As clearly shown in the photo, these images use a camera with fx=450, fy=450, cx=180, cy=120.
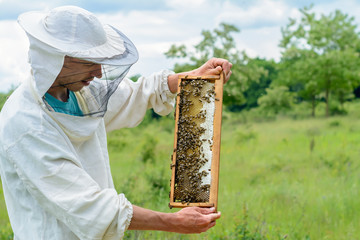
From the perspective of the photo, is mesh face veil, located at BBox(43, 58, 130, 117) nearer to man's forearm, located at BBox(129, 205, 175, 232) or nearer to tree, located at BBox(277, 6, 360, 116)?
man's forearm, located at BBox(129, 205, 175, 232)

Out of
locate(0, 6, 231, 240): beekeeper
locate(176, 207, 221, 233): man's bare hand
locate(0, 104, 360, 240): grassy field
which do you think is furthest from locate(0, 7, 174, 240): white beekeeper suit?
locate(0, 104, 360, 240): grassy field

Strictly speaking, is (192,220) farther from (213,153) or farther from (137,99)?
(137,99)

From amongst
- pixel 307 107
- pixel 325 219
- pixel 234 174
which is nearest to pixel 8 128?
pixel 325 219

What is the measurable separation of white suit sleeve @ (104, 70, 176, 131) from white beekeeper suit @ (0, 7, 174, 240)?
64 cm

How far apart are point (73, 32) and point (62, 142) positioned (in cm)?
53

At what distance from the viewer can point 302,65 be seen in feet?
92.2

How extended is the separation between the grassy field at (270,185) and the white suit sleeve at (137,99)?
173 cm

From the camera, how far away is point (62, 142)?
218cm

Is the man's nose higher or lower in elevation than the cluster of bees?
higher

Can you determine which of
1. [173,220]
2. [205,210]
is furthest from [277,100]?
[173,220]

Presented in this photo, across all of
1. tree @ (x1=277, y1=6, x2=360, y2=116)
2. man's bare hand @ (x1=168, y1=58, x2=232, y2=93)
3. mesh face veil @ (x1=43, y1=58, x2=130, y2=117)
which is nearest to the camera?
mesh face veil @ (x1=43, y1=58, x2=130, y2=117)

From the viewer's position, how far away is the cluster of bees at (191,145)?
2.67 meters

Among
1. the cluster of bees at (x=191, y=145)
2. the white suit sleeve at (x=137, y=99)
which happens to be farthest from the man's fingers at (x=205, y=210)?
the white suit sleeve at (x=137, y=99)

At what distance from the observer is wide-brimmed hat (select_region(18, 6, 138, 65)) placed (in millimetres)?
2090
